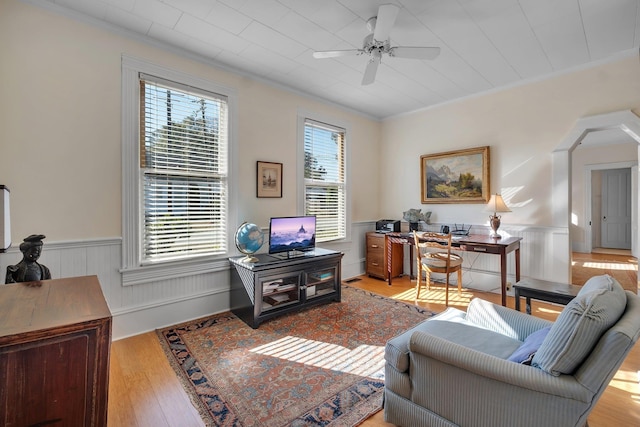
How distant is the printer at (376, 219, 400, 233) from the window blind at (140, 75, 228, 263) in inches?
104

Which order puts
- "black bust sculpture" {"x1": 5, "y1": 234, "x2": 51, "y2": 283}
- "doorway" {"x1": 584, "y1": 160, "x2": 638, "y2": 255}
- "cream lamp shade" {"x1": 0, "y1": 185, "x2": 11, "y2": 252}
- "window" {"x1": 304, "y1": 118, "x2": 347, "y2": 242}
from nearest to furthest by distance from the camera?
→ "cream lamp shade" {"x1": 0, "y1": 185, "x2": 11, "y2": 252}, "black bust sculpture" {"x1": 5, "y1": 234, "x2": 51, "y2": 283}, "window" {"x1": 304, "y1": 118, "x2": 347, "y2": 242}, "doorway" {"x1": 584, "y1": 160, "x2": 638, "y2": 255}

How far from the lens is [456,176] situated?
437 cm

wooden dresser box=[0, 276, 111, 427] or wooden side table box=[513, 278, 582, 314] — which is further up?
wooden dresser box=[0, 276, 111, 427]

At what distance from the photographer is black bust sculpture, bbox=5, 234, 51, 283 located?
160cm

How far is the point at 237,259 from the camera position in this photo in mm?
3262

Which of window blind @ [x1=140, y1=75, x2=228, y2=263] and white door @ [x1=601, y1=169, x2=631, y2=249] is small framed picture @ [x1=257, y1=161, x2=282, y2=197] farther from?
white door @ [x1=601, y1=169, x2=631, y2=249]

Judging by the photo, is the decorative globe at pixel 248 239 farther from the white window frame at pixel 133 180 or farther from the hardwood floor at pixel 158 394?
the hardwood floor at pixel 158 394

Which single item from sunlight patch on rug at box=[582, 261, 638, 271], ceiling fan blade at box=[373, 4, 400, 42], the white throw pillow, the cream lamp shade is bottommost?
sunlight patch on rug at box=[582, 261, 638, 271]

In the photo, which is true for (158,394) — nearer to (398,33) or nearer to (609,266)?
(398,33)

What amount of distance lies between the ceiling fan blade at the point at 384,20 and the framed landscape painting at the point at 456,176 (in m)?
2.52

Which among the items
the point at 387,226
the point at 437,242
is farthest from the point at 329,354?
the point at 387,226

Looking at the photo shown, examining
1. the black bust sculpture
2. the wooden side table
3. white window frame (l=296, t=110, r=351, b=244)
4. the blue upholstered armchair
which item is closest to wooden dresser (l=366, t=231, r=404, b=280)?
white window frame (l=296, t=110, r=351, b=244)

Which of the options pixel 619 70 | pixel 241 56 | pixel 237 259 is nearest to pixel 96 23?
pixel 241 56

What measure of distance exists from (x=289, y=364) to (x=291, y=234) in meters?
1.57
